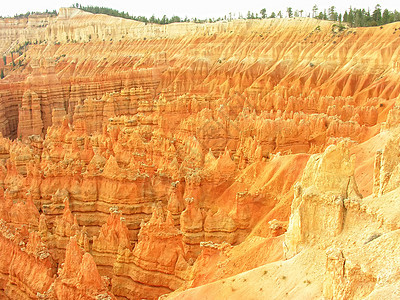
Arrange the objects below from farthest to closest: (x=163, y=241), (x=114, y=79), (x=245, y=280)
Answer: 1. (x=114, y=79)
2. (x=163, y=241)
3. (x=245, y=280)

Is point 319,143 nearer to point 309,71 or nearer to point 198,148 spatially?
point 198,148

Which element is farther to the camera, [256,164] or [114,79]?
[114,79]

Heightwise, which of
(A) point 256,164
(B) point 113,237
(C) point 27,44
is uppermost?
(C) point 27,44

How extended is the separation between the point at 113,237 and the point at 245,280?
29.7 ft

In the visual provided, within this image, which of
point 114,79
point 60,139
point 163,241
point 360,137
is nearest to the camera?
point 163,241

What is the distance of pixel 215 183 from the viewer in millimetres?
24078

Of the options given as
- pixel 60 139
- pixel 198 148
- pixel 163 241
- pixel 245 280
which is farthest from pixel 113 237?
pixel 60 139

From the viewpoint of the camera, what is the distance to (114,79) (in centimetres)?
6650

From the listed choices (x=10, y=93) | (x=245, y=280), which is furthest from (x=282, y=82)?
(x=245, y=280)

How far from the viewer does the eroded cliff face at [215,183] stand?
10.0 meters

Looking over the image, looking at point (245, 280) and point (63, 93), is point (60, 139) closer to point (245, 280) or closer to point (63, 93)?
point (63, 93)

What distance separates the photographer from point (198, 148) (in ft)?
96.7

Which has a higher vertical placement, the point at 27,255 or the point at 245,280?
the point at 245,280

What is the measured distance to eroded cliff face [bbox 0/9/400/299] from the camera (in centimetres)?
1002
